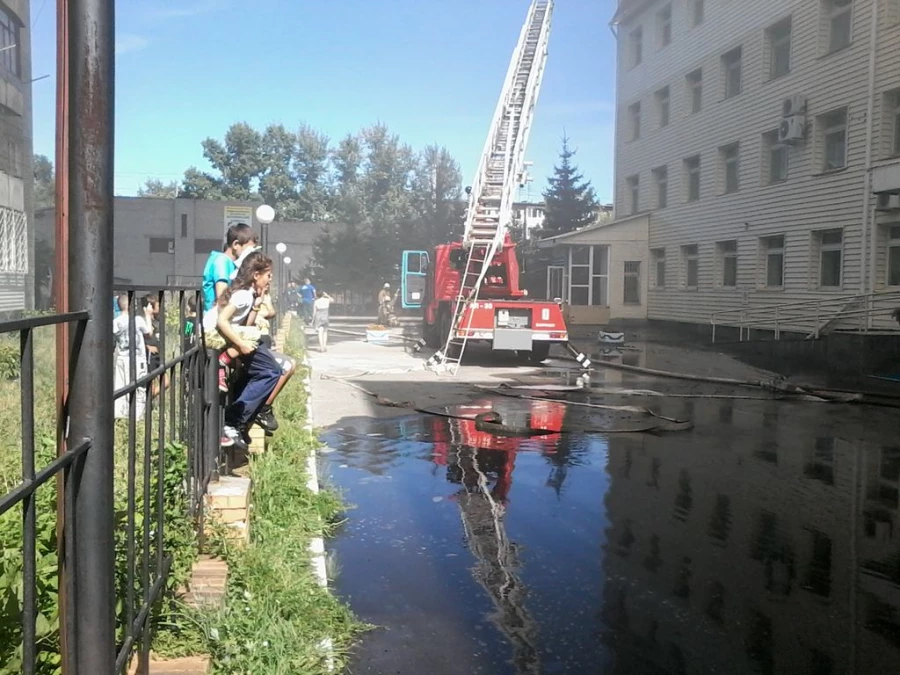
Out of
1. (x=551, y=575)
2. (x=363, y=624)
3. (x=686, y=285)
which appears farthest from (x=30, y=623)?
(x=686, y=285)

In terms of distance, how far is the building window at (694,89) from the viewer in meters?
28.1

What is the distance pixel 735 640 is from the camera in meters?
3.97

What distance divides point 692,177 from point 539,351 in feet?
42.5

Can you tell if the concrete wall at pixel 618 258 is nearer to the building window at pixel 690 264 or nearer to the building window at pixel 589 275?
the building window at pixel 589 275

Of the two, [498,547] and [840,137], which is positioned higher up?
[840,137]

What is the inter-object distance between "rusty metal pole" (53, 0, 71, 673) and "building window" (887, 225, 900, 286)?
1986 cm

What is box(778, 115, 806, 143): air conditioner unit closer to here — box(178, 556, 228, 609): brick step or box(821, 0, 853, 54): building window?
box(821, 0, 853, 54): building window

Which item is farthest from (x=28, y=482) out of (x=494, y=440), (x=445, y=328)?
(x=445, y=328)

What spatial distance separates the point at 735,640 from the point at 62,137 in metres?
3.40

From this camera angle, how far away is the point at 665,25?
3052cm

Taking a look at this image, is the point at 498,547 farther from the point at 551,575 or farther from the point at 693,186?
the point at 693,186

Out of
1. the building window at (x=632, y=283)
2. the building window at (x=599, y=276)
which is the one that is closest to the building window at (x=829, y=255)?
the building window at (x=632, y=283)

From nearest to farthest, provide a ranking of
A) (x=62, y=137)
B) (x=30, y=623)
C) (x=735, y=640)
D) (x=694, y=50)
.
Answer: (x=30, y=623) < (x=62, y=137) < (x=735, y=640) < (x=694, y=50)

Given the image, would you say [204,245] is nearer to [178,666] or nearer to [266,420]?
[266,420]
